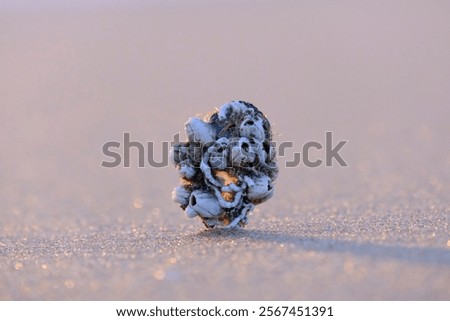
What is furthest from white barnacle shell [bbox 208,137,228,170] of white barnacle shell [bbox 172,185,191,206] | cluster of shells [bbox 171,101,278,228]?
white barnacle shell [bbox 172,185,191,206]

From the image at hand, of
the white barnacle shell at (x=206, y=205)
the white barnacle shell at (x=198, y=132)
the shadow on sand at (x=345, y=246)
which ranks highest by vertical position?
the white barnacle shell at (x=198, y=132)

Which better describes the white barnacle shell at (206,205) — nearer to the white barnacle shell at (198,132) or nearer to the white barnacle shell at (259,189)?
the white barnacle shell at (259,189)

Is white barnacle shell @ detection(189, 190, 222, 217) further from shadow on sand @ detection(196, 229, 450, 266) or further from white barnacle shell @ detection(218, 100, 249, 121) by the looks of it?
white barnacle shell @ detection(218, 100, 249, 121)

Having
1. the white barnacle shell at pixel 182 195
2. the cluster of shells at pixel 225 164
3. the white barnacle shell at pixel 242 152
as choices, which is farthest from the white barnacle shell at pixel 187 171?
the white barnacle shell at pixel 242 152

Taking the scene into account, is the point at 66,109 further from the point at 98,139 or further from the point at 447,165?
the point at 447,165

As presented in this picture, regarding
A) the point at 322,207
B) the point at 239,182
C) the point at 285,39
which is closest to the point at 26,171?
the point at 322,207

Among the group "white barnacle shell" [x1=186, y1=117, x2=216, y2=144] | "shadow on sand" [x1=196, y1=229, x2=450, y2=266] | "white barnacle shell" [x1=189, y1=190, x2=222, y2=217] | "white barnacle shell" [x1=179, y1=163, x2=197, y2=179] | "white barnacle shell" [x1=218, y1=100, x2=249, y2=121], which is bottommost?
"shadow on sand" [x1=196, y1=229, x2=450, y2=266]
